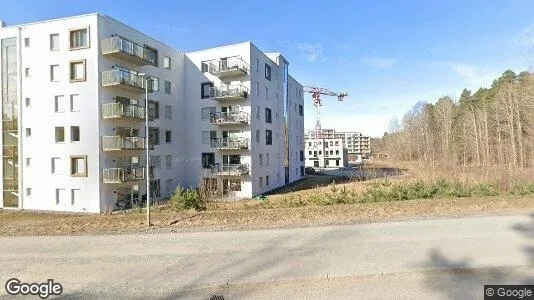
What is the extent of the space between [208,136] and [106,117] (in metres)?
11.5

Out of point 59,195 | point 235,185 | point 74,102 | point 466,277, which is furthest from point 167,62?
→ point 466,277

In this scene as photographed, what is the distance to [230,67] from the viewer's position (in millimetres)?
32938

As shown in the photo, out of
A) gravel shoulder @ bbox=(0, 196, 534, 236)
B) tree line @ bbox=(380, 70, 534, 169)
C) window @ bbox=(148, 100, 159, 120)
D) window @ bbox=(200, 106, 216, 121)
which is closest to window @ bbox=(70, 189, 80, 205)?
window @ bbox=(148, 100, 159, 120)

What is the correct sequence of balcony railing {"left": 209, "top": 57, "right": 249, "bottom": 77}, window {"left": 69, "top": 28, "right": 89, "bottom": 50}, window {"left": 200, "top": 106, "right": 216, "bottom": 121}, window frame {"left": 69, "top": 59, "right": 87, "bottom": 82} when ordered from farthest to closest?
window {"left": 200, "top": 106, "right": 216, "bottom": 121} → balcony railing {"left": 209, "top": 57, "right": 249, "bottom": 77} → window {"left": 69, "top": 28, "right": 89, "bottom": 50} → window frame {"left": 69, "top": 59, "right": 87, "bottom": 82}

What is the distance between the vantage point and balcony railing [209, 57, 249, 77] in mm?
32656

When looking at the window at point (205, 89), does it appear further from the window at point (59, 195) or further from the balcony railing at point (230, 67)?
the window at point (59, 195)

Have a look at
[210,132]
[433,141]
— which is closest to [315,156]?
[433,141]

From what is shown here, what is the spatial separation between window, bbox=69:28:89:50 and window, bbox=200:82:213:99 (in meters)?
12.4

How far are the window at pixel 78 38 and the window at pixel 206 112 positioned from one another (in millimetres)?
12982

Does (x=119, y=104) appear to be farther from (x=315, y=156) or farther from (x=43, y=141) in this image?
(x=315, y=156)

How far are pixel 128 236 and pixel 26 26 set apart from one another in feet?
92.2

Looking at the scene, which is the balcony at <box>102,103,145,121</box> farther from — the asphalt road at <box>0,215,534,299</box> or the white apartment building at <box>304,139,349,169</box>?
the white apartment building at <box>304,139,349,169</box>

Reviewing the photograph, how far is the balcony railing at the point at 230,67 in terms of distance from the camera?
32656mm

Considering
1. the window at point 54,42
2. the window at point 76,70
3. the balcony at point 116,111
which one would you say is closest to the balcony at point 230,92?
the balcony at point 116,111
